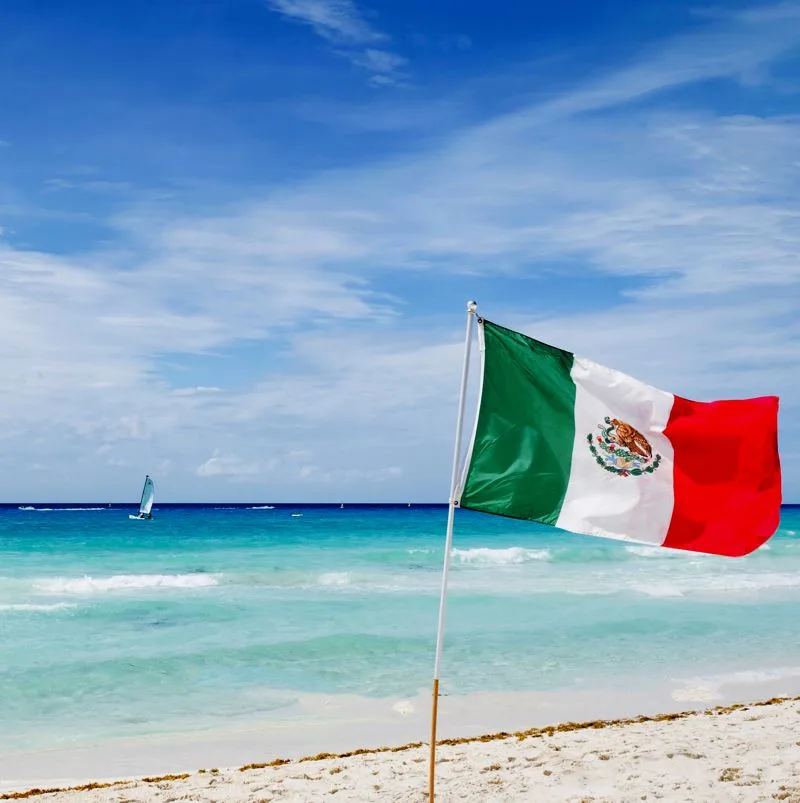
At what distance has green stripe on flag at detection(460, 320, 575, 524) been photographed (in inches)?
247

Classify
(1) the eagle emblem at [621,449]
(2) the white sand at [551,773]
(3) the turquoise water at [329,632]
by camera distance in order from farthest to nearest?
(3) the turquoise water at [329,632], (2) the white sand at [551,773], (1) the eagle emblem at [621,449]

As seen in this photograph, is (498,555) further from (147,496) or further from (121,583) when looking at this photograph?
(147,496)

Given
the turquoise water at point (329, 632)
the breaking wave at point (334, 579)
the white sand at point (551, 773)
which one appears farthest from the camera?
the breaking wave at point (334, 579)

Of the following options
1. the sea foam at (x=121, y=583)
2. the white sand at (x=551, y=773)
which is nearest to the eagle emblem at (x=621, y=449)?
the white sand at (x=551, y=773)

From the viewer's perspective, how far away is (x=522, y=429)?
6.40m

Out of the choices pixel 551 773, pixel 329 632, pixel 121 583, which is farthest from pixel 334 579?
pixel 551 773

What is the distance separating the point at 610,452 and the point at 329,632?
12.3 meters

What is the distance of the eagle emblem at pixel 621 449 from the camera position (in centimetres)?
641

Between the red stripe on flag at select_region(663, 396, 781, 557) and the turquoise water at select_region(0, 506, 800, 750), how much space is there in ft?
22.6

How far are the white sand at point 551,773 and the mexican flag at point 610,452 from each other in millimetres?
2298

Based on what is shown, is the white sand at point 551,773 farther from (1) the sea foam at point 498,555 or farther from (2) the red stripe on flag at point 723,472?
(1) the sea foam at point 498,555

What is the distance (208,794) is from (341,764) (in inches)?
52.7

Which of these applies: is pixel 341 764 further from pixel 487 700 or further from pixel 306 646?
pixel 306 646

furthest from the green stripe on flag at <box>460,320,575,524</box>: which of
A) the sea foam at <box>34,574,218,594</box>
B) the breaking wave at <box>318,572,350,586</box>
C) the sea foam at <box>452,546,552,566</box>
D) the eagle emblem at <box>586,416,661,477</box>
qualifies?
the sea foam at <box>452,546,552,566</box>
